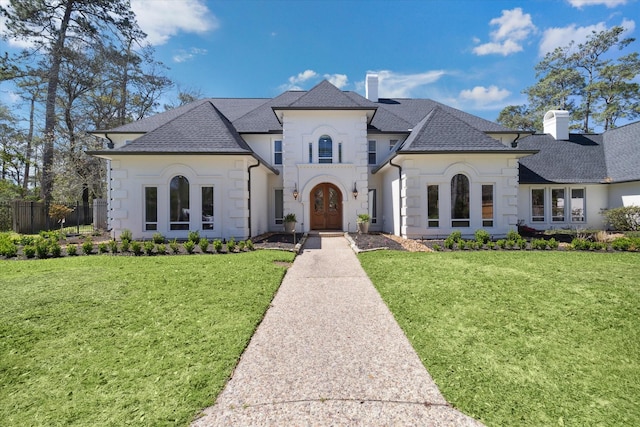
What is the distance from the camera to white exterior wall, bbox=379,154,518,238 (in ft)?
44.7

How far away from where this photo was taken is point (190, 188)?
13.2 m

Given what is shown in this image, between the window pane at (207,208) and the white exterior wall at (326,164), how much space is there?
4575 millimetres

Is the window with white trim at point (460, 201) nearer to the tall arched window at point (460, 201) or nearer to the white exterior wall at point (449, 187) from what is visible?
the tall arched window at point (460, 201)

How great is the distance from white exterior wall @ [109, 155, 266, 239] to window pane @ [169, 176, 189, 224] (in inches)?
8.1

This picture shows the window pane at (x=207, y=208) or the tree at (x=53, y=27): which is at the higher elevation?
the tree at (x=53, y=27)

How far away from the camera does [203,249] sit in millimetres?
10758

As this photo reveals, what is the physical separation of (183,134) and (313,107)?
6733 millimetres

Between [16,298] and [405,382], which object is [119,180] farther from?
[405,382]

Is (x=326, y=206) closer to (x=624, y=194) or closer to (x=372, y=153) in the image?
(x=372, y=153)

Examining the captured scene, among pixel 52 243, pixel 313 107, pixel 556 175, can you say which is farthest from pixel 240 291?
pixel 556 175

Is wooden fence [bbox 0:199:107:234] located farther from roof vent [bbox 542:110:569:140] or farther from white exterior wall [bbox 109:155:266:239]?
roof vent [bbox 542:110:569:140]

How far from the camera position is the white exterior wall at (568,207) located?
1758 centimetres

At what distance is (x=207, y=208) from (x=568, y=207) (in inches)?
793

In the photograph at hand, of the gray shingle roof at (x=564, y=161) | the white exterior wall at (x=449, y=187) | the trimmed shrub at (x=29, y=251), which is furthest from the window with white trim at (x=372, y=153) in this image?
the trimmed shrub at (x=29, y=251)
